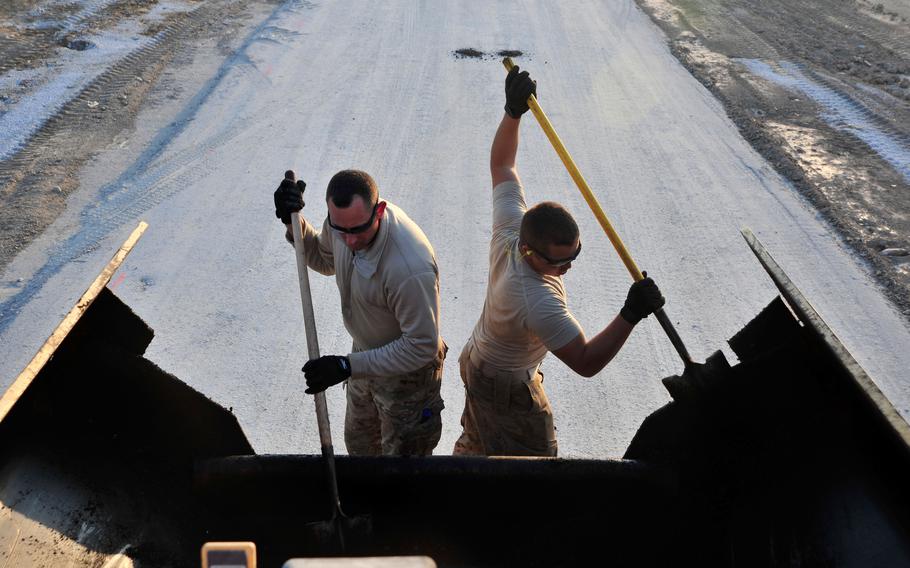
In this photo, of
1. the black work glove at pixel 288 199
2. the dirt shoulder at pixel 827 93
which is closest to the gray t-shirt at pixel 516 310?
the black work glove at pixel 288 199

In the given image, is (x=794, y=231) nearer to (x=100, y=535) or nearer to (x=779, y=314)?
(x=779, y=314)

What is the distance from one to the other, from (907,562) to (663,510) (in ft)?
2.94

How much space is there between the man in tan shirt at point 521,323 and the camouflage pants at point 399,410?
0.19m

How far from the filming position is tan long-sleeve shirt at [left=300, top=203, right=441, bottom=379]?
298 centimetres

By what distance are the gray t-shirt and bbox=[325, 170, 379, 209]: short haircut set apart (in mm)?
651

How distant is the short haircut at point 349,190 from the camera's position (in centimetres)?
291

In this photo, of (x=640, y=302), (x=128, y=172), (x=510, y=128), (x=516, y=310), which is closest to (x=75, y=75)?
(x=128, y=172)

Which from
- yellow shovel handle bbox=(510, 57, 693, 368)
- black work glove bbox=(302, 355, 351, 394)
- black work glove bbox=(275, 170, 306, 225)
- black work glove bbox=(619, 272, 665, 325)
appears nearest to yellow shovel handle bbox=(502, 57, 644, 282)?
yellow shovel handle bbox=(510, 57, 693, 368)

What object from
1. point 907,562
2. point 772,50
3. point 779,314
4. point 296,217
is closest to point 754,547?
point 907,562

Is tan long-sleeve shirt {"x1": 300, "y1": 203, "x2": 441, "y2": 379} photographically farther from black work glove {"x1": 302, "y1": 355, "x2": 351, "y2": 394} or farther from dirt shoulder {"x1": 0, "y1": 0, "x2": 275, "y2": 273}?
dirt shoulder {"x1": 0, "y1": 0, "x2": 275, "y2": 273}

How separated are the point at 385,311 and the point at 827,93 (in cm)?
715

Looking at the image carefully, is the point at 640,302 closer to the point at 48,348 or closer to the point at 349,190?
the point at 349,190

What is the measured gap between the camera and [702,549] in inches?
119

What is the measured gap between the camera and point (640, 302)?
2.97 m
